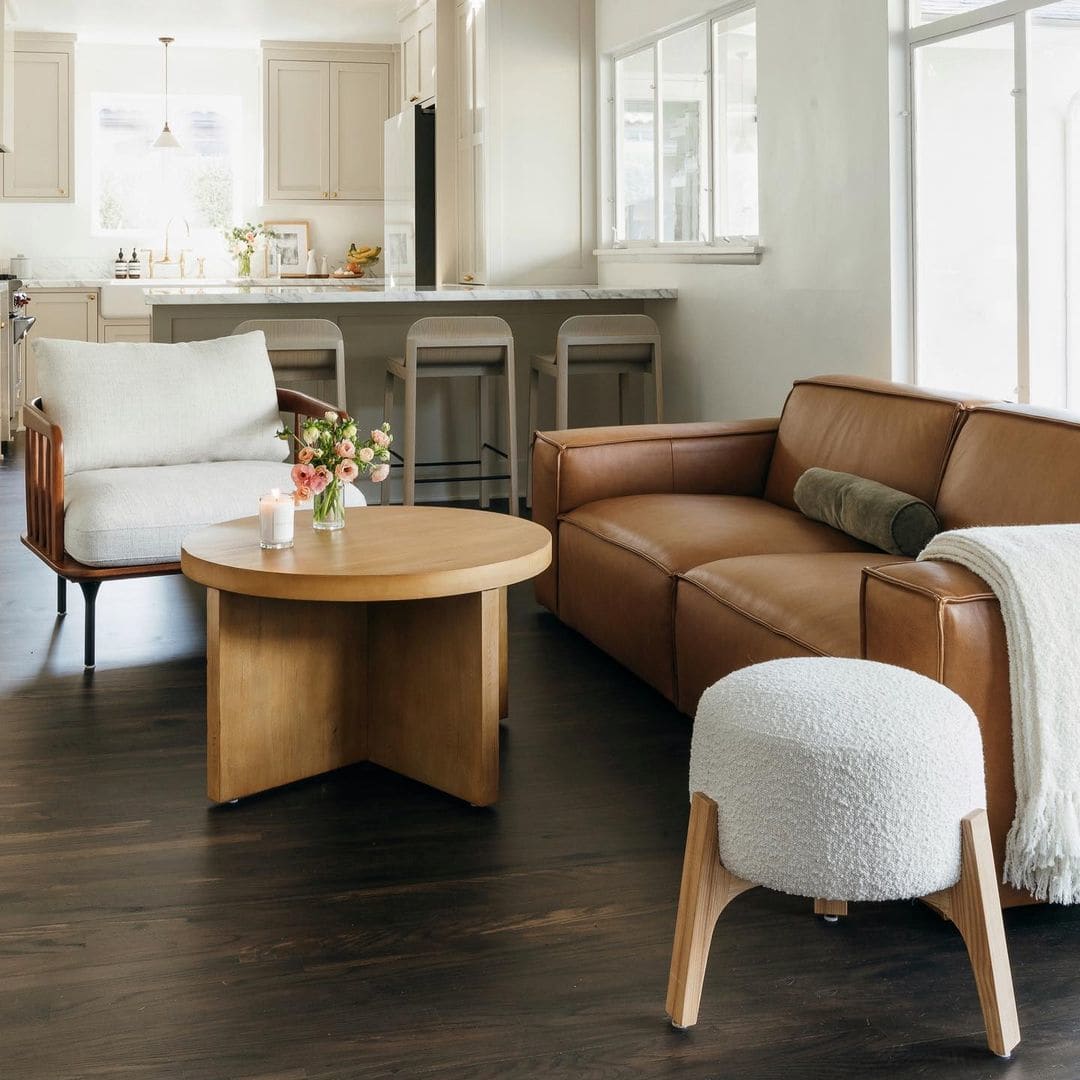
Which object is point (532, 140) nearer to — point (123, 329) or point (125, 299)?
point (125, 299)

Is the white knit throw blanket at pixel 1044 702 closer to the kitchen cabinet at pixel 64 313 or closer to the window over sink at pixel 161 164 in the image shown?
the kitchen cabinet at pixel 64 313

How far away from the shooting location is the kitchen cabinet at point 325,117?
968 cm

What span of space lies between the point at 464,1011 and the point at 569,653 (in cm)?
203

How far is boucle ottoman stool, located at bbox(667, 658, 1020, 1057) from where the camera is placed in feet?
5.81

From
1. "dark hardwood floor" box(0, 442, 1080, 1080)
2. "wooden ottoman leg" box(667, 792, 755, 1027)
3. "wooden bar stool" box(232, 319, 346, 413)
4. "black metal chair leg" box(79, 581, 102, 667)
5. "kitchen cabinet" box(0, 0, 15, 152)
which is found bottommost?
"dark hardwood floor" box(0, 442, 1080, 1080)

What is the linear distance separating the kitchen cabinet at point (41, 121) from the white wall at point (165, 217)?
0.17 m

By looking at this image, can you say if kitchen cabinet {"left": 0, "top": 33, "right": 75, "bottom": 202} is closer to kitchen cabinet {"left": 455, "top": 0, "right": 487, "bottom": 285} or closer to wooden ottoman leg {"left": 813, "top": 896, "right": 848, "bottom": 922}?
kitchen cabinet {"left": 455, "top": 0, "right": 487, "bottom": 285}

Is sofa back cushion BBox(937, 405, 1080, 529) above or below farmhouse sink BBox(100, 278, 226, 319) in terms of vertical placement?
below

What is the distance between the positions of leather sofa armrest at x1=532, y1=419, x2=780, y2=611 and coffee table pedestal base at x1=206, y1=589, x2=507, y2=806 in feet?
3.82

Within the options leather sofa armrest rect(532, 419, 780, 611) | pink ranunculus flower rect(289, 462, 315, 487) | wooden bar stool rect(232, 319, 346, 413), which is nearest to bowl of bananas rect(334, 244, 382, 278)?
wooden bar stool rect(232, 319, 346, 413)

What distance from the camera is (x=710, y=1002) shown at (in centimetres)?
199

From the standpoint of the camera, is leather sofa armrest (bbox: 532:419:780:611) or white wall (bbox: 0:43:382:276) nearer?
leather sofa armrest (bbox: 532:419:780:611)

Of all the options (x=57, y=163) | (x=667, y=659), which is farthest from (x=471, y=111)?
(x=667, y=659)

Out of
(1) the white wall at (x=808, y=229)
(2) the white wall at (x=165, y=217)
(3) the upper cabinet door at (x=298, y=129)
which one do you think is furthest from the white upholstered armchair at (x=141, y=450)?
(2) the white wall at (x=165, y=217)
